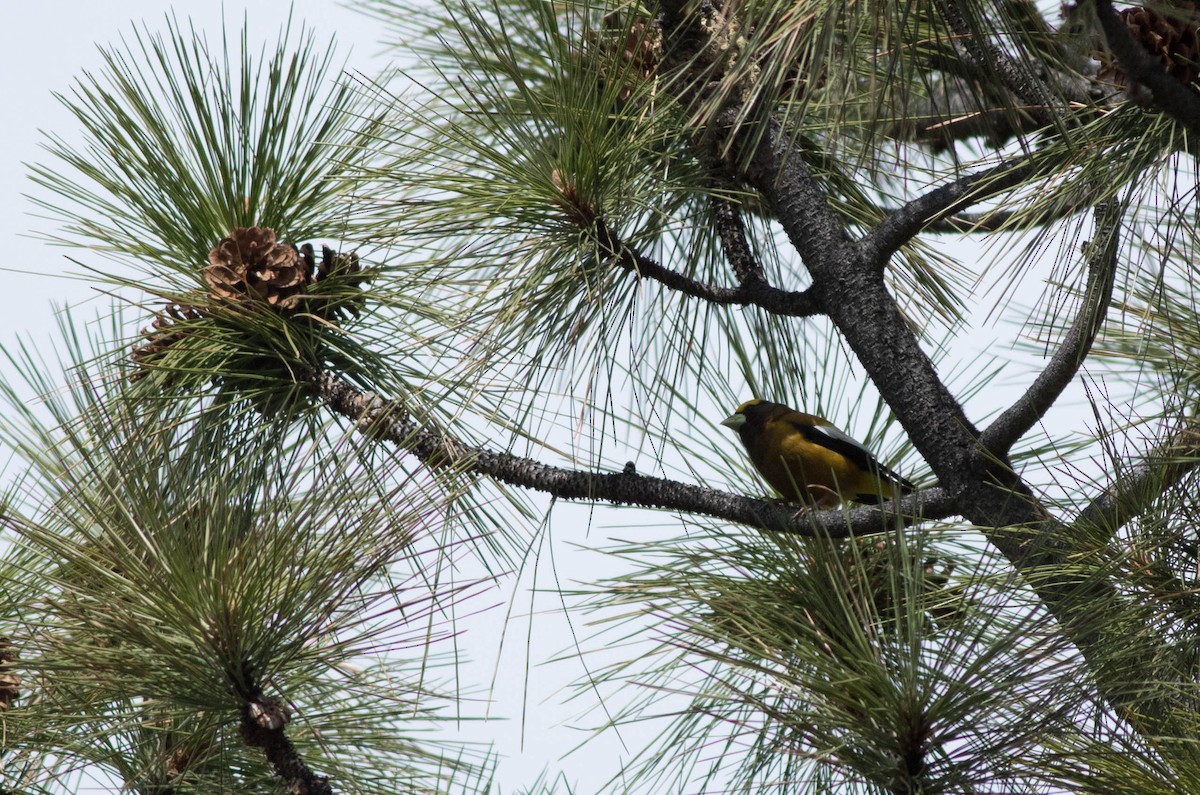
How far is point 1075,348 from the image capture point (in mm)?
1420

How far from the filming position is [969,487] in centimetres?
153

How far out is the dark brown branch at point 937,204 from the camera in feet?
4.88

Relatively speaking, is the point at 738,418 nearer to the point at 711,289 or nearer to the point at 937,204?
the point at 711,289

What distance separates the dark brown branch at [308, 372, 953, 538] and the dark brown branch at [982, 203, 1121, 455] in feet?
0.44

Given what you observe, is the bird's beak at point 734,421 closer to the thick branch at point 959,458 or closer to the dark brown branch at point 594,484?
the dark brown branch at point 594,484

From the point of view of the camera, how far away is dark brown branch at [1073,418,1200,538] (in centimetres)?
142

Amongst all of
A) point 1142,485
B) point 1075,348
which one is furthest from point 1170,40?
point 1142,485

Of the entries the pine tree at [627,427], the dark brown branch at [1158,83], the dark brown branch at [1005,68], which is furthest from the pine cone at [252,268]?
the dark brown branch at [1158,83]

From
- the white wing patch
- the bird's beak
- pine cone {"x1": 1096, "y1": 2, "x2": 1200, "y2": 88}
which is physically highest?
the bird's beak

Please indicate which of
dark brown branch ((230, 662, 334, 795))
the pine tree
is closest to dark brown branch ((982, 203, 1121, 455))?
the pine tree

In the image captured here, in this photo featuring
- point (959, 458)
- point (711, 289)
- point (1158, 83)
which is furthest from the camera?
point (711, 289)

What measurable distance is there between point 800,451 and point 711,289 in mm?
699

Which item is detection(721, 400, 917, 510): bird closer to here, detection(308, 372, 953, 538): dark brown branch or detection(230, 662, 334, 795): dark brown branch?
detection(308, 372, 953, 538): dark brown branch

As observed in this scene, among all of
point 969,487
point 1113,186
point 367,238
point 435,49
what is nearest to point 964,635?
point 969,487
